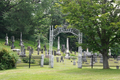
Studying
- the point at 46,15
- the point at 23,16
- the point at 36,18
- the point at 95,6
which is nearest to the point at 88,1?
the point at 95,6

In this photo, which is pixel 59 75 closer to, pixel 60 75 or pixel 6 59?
pixel 60 75

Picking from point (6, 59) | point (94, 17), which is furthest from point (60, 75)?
point (6, 59)

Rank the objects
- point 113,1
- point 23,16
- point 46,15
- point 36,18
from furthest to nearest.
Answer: point 46,15 < point 36,18 < point 23,16 < point 113,1

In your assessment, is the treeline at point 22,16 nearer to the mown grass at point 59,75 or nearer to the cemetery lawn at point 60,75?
the mown grass at point 59,75

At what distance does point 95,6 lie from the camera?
53.4ft

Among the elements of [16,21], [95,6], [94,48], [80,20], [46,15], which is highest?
[46,15]

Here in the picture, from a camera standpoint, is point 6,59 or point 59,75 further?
point 6,59

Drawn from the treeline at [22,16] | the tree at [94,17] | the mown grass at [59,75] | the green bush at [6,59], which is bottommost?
the mown grass at [59,75]

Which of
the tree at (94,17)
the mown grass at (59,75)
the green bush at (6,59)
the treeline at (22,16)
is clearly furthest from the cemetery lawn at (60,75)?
the treeline at (22,16)

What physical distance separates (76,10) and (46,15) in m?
30.6

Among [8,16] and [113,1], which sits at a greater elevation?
[8,16]

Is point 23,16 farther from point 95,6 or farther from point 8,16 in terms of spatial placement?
point 95,6

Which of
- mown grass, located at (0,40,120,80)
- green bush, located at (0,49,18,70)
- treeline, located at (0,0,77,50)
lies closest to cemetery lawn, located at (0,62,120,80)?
mown grass, located at (0,40,120,80)

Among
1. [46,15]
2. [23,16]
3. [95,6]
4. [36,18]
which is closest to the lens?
[95,6]
